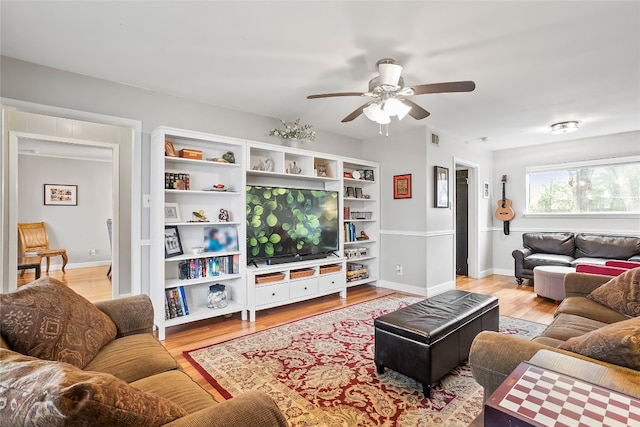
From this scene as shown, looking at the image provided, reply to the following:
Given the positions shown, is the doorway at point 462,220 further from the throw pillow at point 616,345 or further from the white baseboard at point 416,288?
the throw pillow at point 616,345

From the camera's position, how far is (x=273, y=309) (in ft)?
12.4

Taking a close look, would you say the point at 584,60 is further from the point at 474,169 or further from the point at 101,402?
the point at 101,402

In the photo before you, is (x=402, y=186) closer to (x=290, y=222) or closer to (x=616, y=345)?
(x=290, y=222)

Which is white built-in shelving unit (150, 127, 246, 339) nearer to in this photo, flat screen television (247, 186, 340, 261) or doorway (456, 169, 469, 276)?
flat screen television (247, 186, 340, 261)

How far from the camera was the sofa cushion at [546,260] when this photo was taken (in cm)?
448

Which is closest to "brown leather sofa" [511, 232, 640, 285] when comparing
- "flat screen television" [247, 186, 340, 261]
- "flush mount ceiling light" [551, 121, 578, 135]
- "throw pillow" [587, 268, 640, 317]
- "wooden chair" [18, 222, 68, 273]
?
"flush mount ceiling light" [551, 121, 578, 135]

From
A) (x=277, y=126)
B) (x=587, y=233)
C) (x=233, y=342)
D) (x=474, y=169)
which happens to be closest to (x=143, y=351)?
(x=233, y=342)

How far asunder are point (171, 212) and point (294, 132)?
5.57 ft

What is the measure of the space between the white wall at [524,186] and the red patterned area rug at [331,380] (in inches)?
120

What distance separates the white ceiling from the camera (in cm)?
189

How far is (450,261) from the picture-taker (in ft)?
15.8

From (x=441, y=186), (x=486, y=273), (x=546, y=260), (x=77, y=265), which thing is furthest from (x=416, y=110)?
(x=77, y=265)

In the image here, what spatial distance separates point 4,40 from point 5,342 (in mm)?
2238

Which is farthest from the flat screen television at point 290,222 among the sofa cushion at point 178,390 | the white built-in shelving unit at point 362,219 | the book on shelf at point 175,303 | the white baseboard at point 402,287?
the sofa cushion at point 178,390
